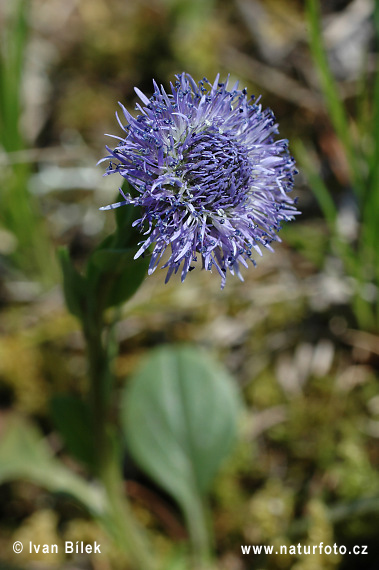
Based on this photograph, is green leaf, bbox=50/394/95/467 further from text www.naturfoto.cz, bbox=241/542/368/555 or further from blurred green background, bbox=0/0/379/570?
text www.naturfoto.cz, bbox=241/542/368/555

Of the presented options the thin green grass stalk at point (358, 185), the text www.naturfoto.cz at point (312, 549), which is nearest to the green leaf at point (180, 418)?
the text www.naturfoto.cz at point (312, 549)

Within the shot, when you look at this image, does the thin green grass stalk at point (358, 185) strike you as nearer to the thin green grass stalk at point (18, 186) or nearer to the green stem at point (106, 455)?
the green stem at point (106, 455)

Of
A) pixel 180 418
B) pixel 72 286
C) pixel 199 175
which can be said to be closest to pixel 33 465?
pixel 180 418

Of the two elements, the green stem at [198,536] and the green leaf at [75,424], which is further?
the green stem at [198,536]

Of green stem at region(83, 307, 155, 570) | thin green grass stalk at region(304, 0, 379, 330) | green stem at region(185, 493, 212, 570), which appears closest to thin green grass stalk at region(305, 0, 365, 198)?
thin green grass stalk at region(304, 0, 379, 330)

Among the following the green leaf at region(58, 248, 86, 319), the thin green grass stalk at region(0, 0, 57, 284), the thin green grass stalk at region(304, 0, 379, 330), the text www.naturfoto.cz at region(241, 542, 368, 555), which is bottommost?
the text www.naturfoto.cz at region(241, 542, 368, 555)

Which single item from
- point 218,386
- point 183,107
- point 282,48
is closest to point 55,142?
point 282,48

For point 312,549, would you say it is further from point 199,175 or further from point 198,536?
point 199,175

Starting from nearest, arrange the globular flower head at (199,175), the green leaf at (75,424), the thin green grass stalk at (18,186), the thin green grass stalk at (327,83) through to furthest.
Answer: the globular flower head at (199,175)
the green leaf at (75,424)
the thin green grass stalk at (327,83)
the thin green grass stalk at (18,186)
